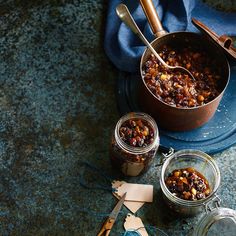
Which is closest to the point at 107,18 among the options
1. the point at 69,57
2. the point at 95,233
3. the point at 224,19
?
the point at 69,57

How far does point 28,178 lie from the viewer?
55.7 inches

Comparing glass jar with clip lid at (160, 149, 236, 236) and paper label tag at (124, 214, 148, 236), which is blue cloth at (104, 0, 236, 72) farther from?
paper label tag at (124, 214, 148, 236)

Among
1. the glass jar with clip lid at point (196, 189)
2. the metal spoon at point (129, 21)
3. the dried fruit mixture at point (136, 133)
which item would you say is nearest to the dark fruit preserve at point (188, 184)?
the glass jar with clip lid at point (196, 189)

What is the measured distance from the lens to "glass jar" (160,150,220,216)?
1.30 meters

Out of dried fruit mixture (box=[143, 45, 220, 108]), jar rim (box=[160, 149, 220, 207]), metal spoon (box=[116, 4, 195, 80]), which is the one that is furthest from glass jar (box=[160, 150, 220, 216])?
metal spoon (box=[116, 4, 195, 80])

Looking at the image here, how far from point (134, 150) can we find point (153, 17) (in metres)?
0.36

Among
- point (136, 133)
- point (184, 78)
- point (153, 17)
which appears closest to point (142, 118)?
point (136, 133)

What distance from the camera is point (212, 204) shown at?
1.40 m

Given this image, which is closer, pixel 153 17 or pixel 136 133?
pixel 136 133

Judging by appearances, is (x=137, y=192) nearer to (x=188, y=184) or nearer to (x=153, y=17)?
(x=188, y=184)

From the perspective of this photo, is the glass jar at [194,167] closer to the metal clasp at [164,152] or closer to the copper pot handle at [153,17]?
the metal clasp at [164,152]

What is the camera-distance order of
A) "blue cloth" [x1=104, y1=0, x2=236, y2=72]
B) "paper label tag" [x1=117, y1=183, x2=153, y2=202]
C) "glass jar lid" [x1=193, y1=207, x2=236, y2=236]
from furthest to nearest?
"blue cloth" [x1=104, y1=0, x2=236, y2=72]
"paper label tag" [x1=117, y1=183, x2=153, y2=202]
"glass jar lid" [x1=193, y1=207, x2=236, y2=236]

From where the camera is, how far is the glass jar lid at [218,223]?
129 cm

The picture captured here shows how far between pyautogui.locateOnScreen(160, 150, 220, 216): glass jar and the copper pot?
0.09m
